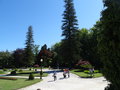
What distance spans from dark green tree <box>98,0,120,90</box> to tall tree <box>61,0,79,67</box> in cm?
3949

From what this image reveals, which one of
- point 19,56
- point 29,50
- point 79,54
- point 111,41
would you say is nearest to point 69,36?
point 79,54

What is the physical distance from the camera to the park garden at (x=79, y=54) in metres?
6.21

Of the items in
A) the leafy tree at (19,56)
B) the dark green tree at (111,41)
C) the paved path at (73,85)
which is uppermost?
the leafy tree at (19,56)

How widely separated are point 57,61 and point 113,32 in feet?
202

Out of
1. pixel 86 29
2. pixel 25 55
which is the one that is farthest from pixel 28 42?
pixel 86 29

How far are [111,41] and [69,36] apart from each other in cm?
4222

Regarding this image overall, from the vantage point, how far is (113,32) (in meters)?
6.13

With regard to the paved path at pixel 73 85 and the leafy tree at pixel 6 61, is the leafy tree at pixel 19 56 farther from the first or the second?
the paved path at pixel 73 85

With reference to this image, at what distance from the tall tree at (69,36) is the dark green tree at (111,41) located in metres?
39.5

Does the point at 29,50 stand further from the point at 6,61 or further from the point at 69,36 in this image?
the point at 69,36

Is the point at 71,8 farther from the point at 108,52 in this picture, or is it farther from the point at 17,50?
the point at 108,52

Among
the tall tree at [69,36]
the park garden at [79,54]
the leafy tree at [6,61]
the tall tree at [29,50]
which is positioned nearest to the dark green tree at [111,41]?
the park garden at [79,54]

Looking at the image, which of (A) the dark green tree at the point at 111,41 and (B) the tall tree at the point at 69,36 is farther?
(B) the tall tree at the point at 69,36

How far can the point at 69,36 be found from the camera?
4828 centimetres
